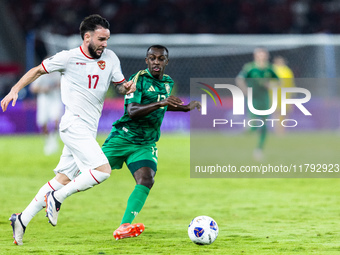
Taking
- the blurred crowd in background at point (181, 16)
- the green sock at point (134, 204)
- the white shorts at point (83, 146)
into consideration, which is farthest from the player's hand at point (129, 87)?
the blurred crowd in background at point (181, 16)

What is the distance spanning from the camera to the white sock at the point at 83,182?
6.07 metres

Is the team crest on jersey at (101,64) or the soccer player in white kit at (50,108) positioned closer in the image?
the team crest on jersey at (101,64)

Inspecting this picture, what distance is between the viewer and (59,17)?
3052 centimetres

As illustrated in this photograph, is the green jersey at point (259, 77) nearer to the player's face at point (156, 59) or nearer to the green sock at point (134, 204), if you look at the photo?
the player's face at point (156, 59)

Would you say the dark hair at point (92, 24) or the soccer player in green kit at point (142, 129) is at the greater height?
the dark hair at point (92, 24)

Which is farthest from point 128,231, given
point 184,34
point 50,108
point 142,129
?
point 184,34

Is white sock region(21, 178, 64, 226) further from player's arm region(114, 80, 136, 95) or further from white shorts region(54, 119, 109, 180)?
player's arm region(114, 80, 136, 95)

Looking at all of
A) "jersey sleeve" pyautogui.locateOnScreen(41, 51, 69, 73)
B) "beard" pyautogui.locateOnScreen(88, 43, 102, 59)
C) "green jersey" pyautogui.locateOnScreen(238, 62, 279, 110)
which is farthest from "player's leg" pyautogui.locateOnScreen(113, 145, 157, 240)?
"green jersey" pyautogui.locateOnScreen(238, 62, 279, 110)

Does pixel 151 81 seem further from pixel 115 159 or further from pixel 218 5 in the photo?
pixel 218 5

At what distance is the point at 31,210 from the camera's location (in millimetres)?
6316

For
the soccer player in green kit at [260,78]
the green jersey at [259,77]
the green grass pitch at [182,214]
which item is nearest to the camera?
the green grass pitch at [182,214]

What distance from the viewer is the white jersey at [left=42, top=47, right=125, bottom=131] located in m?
6.23

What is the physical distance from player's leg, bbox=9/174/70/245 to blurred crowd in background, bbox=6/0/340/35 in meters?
23.9

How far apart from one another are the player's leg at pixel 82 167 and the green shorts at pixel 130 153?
0.56 meters
